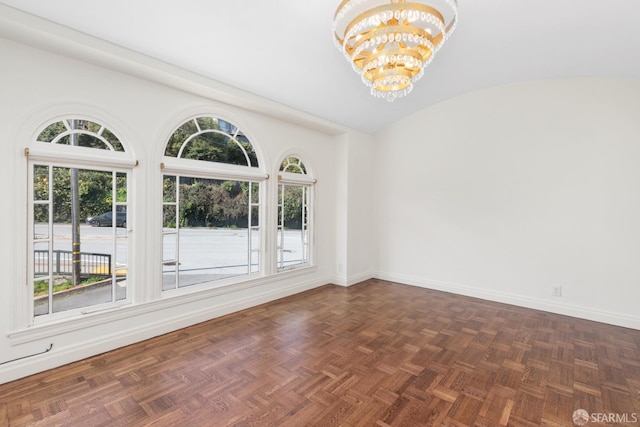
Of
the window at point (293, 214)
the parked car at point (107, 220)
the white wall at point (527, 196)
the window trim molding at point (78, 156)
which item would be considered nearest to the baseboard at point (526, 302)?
the white wall at point (527, 196)

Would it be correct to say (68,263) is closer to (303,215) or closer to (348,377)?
(348,377)

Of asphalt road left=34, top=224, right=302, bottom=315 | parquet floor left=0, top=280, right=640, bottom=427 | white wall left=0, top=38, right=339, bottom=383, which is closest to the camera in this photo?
parquet floor left=0, top=280, right=640, bottom=427

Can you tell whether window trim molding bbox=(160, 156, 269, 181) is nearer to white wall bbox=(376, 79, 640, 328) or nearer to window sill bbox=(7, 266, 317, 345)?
window sill bbox=(7, 266, 317, 345)

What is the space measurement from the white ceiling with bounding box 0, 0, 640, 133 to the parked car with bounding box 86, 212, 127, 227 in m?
1.51

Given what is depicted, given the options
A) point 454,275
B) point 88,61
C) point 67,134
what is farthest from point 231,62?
point 454,275

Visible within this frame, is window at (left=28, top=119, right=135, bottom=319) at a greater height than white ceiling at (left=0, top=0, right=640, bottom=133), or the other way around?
white ceiling at (left=0, top=0, right=640, bottom=133)

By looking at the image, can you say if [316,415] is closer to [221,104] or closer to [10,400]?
[10,400]

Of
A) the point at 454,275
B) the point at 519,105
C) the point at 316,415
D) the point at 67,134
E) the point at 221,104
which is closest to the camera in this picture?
the point at 316,415

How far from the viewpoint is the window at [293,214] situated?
4367mm

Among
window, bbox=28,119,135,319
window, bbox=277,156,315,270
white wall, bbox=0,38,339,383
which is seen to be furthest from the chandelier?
window, bbox=277,156,315,270

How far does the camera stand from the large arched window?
10.6ft

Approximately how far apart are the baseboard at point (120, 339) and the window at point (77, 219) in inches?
12.3

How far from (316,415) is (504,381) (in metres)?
1.50

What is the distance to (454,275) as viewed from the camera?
4.62m
